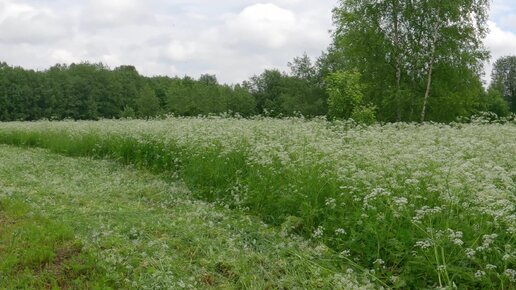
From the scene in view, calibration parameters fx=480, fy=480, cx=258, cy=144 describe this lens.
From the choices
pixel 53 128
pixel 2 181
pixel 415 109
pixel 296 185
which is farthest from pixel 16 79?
pixel 296 185

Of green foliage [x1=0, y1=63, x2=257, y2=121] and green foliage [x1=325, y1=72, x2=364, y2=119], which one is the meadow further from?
green foliage [x1=0, y1=63, x2=257, y2=121]

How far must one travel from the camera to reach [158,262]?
5992 mm

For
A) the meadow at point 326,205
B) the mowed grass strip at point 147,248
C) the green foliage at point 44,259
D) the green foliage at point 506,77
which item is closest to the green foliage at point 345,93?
the meadow at point 326,205

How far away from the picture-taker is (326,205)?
750 cm

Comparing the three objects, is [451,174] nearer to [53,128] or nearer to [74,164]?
[74,164]

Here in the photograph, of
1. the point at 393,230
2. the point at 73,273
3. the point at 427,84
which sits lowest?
the point at 73,273

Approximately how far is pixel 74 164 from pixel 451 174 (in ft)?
40.1

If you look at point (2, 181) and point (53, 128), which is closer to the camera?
point (2, 181)

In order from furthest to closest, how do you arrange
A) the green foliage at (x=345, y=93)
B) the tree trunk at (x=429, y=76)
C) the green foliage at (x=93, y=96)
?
the green foliage at (x=93, y=96), the tree trunk at (x=429, y=76), the green foliage at (x=345, y=93)

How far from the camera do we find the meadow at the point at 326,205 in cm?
546

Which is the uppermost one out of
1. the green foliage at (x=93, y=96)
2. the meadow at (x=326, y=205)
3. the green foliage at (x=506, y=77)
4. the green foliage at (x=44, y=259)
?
the green foliage at (x=506, y=77)

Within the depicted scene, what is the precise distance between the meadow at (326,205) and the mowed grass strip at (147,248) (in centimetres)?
4

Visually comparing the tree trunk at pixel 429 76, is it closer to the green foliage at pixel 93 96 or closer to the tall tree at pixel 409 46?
the tall tree at pixel 409 46

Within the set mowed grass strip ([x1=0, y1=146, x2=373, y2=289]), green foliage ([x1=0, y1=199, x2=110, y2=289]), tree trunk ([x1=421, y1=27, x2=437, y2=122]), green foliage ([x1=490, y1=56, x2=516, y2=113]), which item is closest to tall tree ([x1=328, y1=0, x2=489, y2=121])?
tree trunk ([x1=421, y1=27, x2=437, y2=122])
